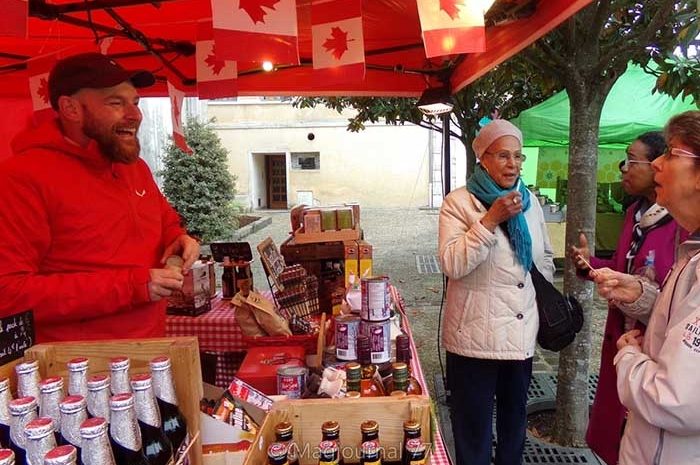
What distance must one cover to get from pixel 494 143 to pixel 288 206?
19.0 m

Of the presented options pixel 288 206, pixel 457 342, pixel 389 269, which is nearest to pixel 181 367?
pixel 457 342

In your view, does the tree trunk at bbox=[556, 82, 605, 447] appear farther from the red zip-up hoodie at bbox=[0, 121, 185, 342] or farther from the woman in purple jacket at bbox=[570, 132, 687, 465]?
the red zip-up hoodie at bbox=[0, 121, 185, 342]

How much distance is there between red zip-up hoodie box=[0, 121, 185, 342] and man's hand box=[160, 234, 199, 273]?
0.22 feet

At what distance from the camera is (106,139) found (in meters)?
1.89

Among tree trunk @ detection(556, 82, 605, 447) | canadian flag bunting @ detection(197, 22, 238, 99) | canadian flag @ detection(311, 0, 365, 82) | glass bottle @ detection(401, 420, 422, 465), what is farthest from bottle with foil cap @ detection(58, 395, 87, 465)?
canadian flag bunting @ detection(197, 22, 238, 99)

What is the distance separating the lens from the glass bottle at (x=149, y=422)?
1.00m

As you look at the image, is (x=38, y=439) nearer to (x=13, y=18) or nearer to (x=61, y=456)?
(x=61, y=456)

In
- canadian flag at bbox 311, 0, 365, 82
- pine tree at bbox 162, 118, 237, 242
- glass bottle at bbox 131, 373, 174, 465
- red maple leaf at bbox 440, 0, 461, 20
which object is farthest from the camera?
pine tree at bbox 162, 118, 237, 242

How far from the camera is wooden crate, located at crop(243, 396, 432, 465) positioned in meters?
1.14

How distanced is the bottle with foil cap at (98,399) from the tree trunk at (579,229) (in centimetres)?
287

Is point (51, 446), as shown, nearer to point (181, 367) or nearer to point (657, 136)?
point (181, 367)


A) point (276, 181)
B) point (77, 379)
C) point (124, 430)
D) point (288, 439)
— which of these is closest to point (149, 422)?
point (124, 430)

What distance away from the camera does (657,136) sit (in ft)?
7.95

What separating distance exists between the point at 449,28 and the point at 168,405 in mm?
1875
